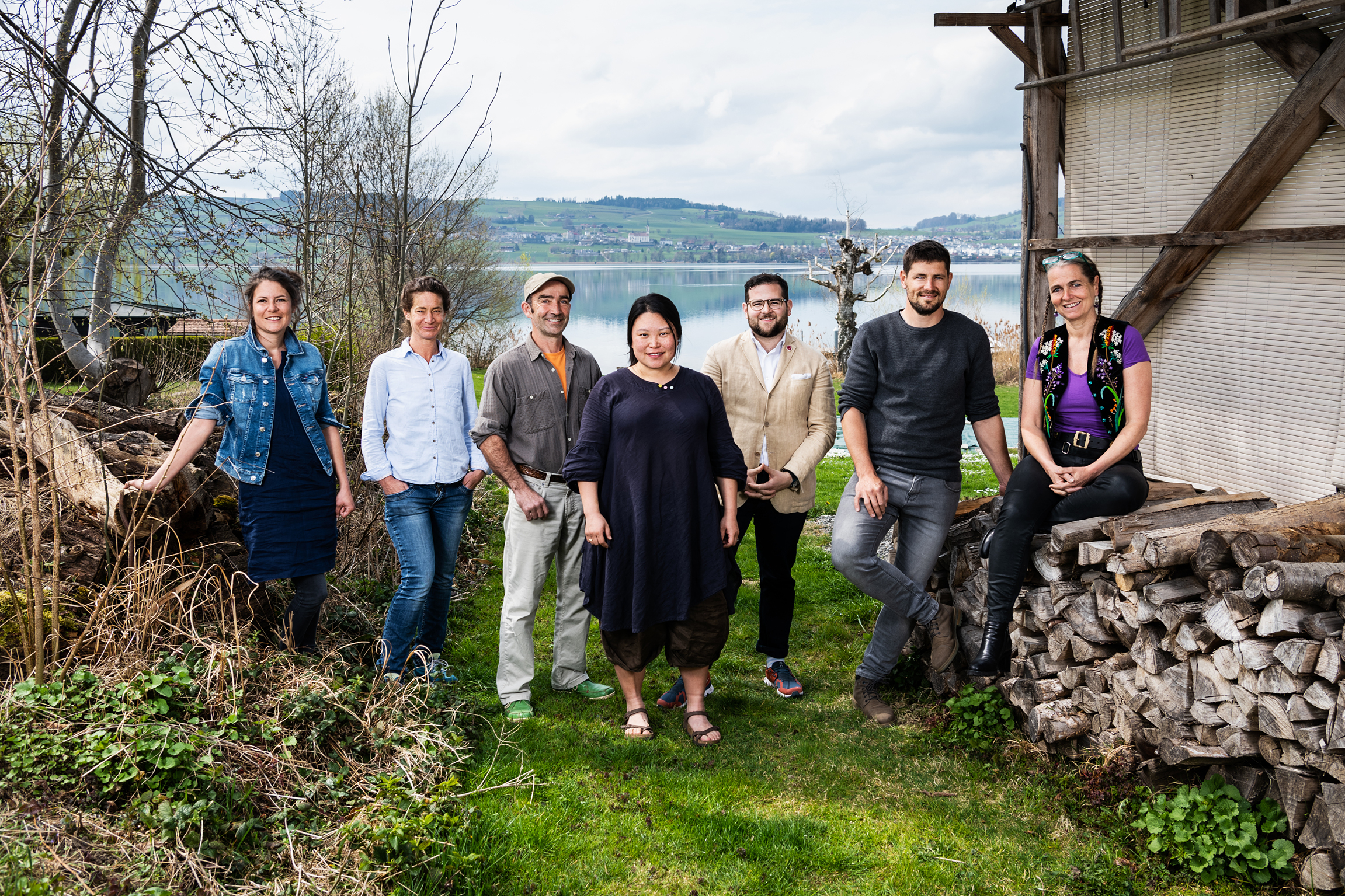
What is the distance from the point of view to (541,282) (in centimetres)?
396

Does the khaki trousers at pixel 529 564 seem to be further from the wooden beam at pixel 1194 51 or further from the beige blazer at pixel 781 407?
the wooden beam at pixel 1194 51

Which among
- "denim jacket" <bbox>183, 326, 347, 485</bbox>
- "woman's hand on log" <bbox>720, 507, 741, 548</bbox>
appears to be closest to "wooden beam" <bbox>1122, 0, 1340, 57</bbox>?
"woman's hand on log" <bbox>720, 507, 741, 548</bbox>

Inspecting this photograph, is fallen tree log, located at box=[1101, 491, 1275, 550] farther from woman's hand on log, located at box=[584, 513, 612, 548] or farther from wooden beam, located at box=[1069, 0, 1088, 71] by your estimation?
wooden beam, located at box=[1069, 0, 1088, 71]

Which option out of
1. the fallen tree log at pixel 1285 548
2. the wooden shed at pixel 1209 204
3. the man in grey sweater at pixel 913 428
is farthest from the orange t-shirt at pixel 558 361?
the wooden shed at pixel 1209 204

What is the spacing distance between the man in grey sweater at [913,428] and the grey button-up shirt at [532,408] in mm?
1275

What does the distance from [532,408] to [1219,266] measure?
3763 millimetres

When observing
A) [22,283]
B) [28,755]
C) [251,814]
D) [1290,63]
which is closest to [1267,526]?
[1290,63]

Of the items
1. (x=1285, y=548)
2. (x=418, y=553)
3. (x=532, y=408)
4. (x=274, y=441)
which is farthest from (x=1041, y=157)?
(x=274, y=441)

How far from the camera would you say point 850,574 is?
3.97 metres

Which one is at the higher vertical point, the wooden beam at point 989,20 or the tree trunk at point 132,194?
the wooden beam at point 989,20

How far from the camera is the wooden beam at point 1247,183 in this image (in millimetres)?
4039

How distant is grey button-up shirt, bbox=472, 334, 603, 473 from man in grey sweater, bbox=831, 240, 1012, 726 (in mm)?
1275

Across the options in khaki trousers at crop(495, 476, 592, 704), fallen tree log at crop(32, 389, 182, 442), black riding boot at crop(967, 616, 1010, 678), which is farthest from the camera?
fallen tree log at crop(32, 389, 182, 442)

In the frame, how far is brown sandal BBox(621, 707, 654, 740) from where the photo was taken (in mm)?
3924
